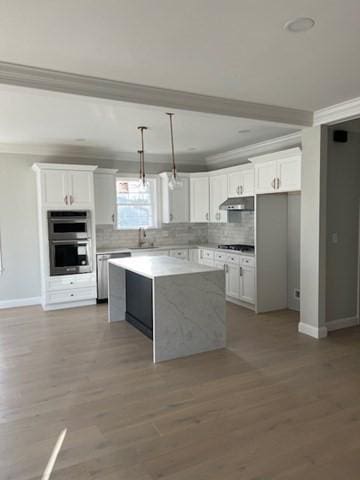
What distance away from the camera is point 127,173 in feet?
22.3

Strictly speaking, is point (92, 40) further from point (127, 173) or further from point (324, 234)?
point (127, 173)

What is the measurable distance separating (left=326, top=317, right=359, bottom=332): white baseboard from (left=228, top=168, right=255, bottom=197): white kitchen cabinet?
2.22m

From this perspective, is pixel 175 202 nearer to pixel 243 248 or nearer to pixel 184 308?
pixel 243 248

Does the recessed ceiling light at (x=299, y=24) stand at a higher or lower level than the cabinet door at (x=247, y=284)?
higher

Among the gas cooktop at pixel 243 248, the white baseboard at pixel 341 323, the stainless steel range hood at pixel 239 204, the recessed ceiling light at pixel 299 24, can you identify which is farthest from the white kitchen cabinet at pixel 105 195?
the recessed ceiling light at pixel 299 24

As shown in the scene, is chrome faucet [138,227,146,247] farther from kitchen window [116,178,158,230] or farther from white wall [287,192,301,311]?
white wall [287,192,301,311]

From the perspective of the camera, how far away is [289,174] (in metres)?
4.84

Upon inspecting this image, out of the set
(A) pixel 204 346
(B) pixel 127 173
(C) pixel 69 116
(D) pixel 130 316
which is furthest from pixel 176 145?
(A) pixel 204 346

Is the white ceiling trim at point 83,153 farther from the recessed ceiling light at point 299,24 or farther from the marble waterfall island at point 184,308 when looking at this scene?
the recessed ceiling light at point 299,24

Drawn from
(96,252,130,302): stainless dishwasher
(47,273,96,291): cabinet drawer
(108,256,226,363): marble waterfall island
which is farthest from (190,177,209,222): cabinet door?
(108,256,226,363): marble waterfall island

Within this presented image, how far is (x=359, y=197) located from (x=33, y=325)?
185 inches

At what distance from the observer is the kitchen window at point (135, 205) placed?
694 cm

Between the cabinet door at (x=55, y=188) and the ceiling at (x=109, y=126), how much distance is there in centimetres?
52

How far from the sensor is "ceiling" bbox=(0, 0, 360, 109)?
2047 millimetres
